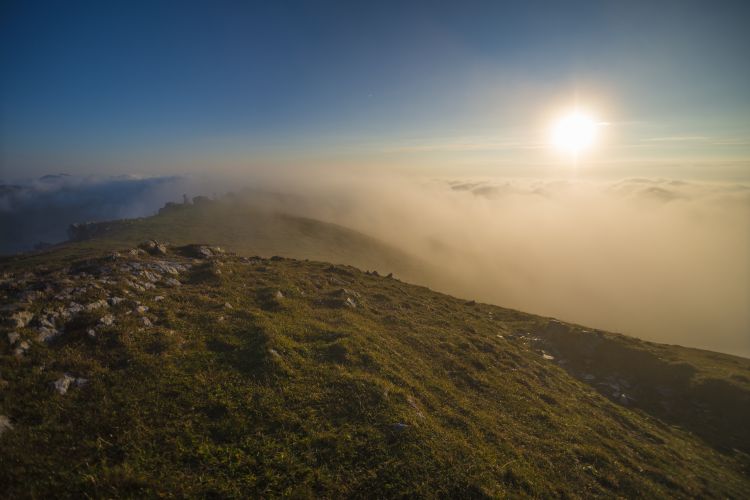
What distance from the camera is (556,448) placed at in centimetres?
1931

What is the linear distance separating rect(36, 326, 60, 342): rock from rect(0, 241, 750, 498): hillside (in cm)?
7

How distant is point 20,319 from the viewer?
1761 cm

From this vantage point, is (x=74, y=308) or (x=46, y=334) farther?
(x=74, y=308)

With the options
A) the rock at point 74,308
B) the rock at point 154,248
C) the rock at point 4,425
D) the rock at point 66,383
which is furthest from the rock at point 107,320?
the rock at point 154,248

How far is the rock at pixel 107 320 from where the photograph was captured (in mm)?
19078

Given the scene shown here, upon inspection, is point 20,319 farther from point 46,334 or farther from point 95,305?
point 95,305

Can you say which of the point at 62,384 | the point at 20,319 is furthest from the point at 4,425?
the point at 20,319

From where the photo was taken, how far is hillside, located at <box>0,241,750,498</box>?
40.1 ft

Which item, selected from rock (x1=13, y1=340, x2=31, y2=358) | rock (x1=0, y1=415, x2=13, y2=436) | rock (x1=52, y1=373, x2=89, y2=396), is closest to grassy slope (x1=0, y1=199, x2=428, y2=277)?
rock (x1=13, y1=340, x2=31, y2=358)

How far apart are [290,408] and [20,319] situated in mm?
15921

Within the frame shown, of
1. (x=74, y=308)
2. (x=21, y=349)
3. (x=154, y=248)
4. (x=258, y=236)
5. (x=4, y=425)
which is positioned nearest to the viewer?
(x=4, y=425)

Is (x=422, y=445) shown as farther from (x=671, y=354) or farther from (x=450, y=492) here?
(x=671, y=354)

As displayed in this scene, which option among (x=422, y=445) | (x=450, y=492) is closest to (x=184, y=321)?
(x=422, y=445)

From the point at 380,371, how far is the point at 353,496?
28.9 ft
